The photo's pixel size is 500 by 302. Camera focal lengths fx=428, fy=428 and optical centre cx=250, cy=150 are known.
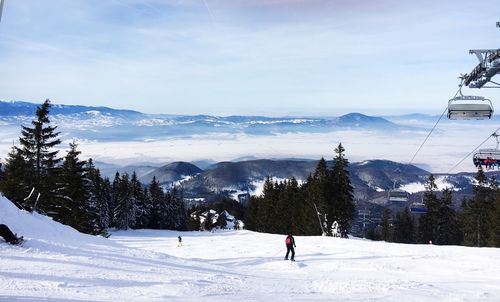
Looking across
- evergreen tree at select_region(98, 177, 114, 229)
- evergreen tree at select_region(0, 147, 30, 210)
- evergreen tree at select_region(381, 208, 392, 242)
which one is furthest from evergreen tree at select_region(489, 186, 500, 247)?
evergreen tree at select_region(98, 177, 114, 229)

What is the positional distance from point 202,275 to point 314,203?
1857 inches

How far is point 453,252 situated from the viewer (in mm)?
29719

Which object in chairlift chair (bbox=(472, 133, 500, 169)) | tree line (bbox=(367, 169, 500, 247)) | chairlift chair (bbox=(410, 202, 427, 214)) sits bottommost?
tree line (bbox=(367, 169, 500, 247))

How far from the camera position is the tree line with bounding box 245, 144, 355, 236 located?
59406 mm

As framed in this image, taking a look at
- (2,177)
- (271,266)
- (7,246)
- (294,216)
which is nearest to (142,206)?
Answer: (294,216)

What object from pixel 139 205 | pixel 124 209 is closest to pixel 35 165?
pixel 124 209

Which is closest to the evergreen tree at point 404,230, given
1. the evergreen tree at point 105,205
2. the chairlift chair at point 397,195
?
the chairlift chair at point 397,195

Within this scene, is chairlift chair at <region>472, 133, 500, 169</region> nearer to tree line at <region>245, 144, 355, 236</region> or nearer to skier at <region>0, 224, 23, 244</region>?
skier at <region>0, 224, 23, 244</region>

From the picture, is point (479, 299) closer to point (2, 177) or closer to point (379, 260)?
point (379, 260)

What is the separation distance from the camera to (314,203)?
62.6 metres

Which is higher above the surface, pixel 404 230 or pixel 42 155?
pixel 42 155

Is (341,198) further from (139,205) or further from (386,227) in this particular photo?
(386,227)

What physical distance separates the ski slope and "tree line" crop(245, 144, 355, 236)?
102 ft

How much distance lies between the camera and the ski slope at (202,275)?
12188 mm
